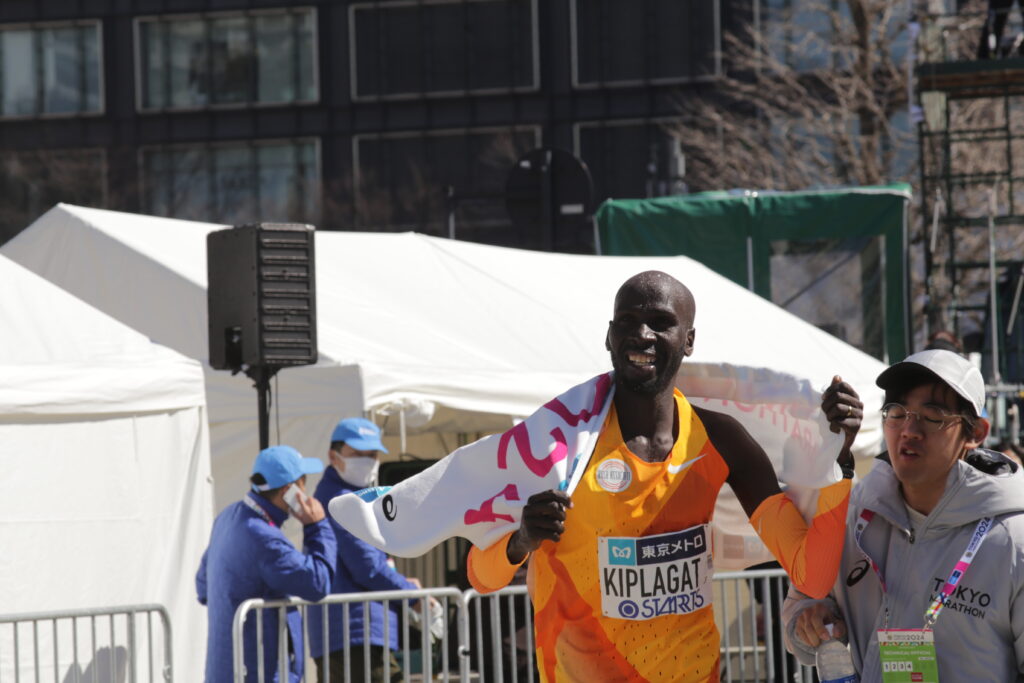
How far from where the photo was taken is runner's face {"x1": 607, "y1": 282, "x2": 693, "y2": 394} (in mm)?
4027

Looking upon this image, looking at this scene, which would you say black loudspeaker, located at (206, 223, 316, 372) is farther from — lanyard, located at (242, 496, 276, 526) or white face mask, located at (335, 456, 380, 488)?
lanyard, located at (242, 496, 276, 526)

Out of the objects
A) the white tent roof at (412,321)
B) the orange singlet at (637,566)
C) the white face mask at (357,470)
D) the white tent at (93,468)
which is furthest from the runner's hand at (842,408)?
the white tent roof at (412,321)

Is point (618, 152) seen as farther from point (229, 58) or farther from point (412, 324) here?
point (412, 324)

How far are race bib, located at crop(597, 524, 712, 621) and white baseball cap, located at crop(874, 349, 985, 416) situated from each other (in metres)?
0.60

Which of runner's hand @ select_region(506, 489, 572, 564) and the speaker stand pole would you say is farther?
the speaker stand pole

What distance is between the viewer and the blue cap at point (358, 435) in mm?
8750

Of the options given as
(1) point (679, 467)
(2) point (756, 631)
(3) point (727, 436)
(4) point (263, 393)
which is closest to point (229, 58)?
(4) point (263, 393)

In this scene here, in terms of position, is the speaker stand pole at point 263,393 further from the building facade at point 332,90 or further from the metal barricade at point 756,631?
the building facade at point 332,90

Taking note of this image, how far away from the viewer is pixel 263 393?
9.51 meters

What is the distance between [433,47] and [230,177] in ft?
21.9

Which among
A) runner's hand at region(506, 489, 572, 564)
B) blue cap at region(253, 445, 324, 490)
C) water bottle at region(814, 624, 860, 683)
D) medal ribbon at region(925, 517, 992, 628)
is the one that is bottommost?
water bottle at region(814, 624, 860, 683)

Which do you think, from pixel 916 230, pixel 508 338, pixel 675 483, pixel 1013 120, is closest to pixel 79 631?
pixel 508 338

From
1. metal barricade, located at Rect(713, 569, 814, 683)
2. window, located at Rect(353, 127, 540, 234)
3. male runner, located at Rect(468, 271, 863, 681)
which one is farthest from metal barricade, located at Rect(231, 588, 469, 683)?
window, located at Rect(353, 127, 540, 234)

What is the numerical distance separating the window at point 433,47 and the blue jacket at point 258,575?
129ft
